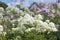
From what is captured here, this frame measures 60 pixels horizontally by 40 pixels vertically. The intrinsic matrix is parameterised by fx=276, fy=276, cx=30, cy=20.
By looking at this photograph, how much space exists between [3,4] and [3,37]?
1.87m

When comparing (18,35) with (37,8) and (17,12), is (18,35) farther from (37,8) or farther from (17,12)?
(37,8)

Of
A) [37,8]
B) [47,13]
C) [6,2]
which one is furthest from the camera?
[6,2]

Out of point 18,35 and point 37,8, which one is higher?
point 37,8

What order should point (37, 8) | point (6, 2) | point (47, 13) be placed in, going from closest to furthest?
point (47, 13)
point (37, 8)
point (6, 2)

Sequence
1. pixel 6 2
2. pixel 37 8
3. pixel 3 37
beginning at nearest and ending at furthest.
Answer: pixel 3 37
pixel 37 8
pixel 6 2

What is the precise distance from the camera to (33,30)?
4.02 meters

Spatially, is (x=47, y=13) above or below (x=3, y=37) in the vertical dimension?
above

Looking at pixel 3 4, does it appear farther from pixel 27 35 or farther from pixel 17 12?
Answer: pixel 27 35

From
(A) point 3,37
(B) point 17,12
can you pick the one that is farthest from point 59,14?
(A) point 3,37

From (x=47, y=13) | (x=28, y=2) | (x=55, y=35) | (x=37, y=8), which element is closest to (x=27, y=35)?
(x=55, y=35)

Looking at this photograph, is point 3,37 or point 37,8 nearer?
point 3,37

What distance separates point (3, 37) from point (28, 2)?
2.06 meters

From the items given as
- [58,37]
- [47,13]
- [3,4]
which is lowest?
Answer: [58,37]

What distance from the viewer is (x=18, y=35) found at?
158 inches
